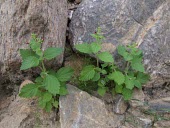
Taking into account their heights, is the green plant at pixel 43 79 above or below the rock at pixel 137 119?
above

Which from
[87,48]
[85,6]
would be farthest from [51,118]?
[85,6]

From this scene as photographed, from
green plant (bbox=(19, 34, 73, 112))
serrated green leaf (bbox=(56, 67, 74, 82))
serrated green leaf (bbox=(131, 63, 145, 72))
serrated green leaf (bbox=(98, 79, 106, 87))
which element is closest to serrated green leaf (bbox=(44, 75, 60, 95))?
green plant (bbox=(19, 34, 73, 112))

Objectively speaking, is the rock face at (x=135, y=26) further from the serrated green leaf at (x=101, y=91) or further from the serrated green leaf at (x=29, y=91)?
the serrated green leaf at (x=29, y=91)

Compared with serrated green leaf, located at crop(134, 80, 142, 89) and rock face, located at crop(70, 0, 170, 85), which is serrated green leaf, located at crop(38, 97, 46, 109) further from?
serrated green leaf, located at crop(134, 80, 142, 89)

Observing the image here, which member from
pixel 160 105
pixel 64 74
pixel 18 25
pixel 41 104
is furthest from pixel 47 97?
pixel 160 105

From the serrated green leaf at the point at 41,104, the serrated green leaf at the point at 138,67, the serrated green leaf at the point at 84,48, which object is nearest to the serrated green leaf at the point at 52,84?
the serrated green leaf at the point at 41,104

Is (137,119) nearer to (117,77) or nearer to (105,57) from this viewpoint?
(117,77)
